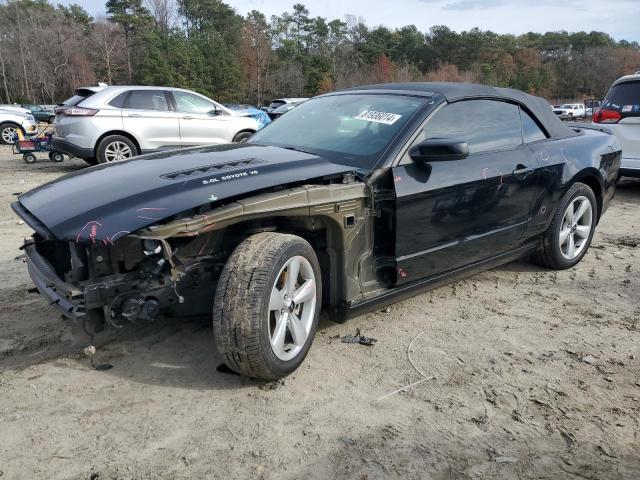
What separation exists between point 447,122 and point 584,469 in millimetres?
2226

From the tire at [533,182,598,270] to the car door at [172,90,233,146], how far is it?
293 inches

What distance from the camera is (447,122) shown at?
11.7ft

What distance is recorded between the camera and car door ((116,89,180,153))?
9.82 meters

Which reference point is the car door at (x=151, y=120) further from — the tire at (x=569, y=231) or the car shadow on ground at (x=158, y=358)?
the tire at (x=569, y=231)

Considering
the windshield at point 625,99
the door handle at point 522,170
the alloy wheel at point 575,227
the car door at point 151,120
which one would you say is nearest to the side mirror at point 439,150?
the door handle at point 522,170

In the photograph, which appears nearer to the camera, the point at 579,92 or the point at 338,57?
the point at 338,57

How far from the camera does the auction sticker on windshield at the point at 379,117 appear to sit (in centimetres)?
346

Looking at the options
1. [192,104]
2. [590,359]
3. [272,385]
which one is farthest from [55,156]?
[590,359]

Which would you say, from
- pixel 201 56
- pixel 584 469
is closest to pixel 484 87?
pixel 584 469

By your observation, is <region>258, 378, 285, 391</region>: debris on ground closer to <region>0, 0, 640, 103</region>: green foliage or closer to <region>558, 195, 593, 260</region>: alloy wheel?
<region>558, 195, 593, 260</region>: alloy wheel

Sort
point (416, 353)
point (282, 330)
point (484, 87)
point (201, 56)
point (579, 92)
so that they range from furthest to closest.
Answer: point (579, 92)
point (201, 56)
point (484, 87)
point (416, 353)
point (282, 330)

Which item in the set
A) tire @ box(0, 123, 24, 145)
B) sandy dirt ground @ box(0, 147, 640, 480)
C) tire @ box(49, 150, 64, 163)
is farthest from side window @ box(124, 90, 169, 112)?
tire @ box(0, 123, 24, 145)

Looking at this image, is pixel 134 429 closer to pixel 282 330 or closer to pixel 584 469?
pixel 282 330

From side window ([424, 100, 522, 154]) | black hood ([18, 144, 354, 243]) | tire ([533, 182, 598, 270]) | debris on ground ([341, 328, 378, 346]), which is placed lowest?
debris on ground ([341, 328, 378, 346])
